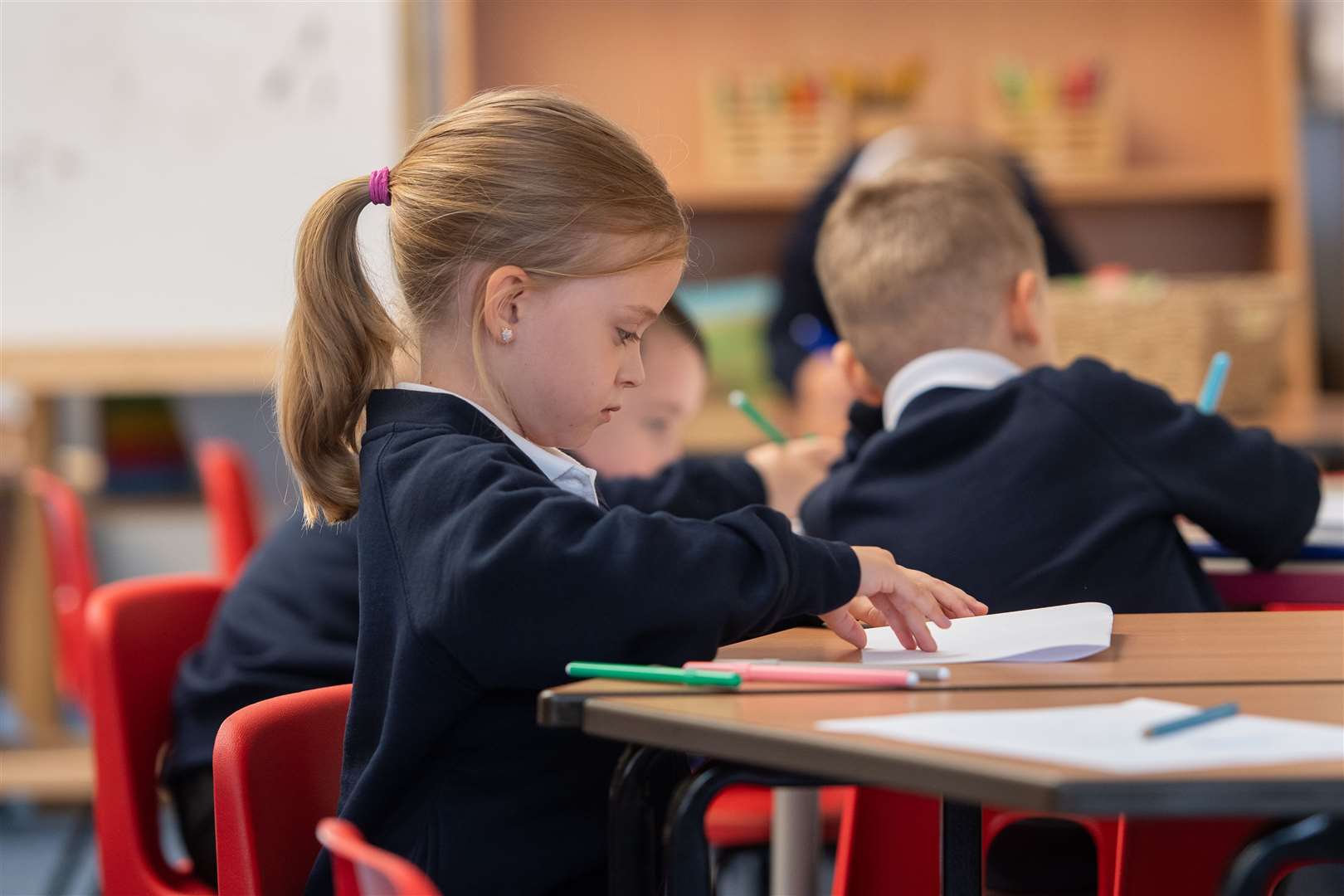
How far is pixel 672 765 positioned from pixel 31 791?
2690mm

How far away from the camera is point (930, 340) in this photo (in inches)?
59.0

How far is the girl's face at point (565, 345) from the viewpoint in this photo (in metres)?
1.06

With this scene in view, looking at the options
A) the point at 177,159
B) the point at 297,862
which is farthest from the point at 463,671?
the point at 177,159

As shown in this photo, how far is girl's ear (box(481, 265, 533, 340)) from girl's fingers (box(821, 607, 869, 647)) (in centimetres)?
29

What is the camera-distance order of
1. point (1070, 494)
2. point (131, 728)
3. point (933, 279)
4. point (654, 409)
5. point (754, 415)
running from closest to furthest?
point (1070, 494) < point (131, 728) < point (933, 279) < point (754, 415) < point (654, 409)

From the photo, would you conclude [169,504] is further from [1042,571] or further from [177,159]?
[1042,571]

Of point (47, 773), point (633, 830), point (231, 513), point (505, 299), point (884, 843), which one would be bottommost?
point (47, 773)

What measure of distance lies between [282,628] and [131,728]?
149mm

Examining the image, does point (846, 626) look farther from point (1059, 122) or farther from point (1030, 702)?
point (1059, 122)

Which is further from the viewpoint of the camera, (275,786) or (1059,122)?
(1059,122)

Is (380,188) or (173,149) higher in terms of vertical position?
(380,188)

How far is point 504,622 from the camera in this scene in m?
0.86

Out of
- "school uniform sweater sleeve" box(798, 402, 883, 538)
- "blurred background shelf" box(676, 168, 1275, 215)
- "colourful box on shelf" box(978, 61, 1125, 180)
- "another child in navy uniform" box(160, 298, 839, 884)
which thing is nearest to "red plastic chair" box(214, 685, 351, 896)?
"another child in navy uniform" box(160, 298, 839, 884)

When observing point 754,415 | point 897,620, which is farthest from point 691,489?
point 897,620
